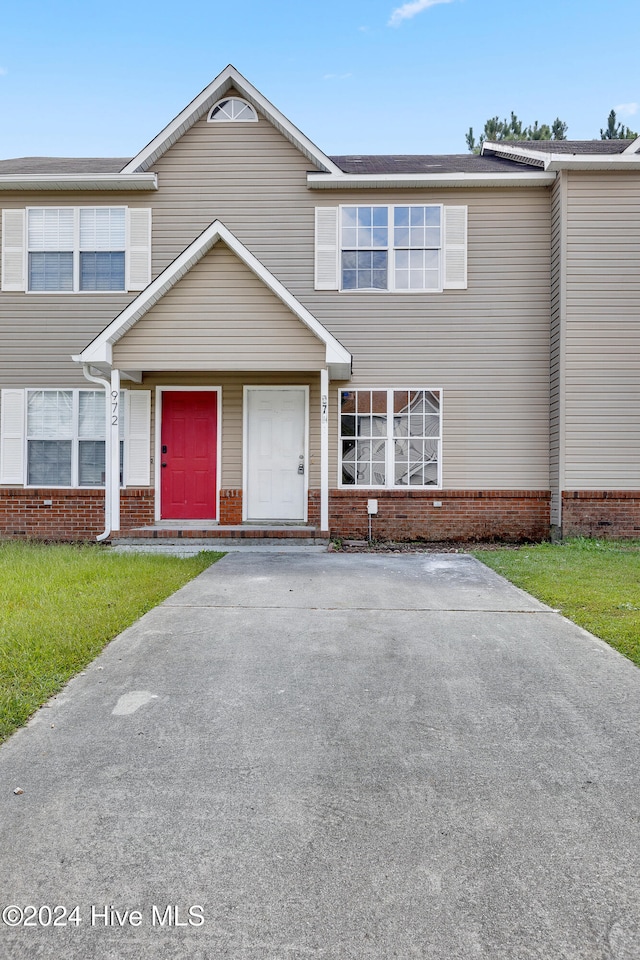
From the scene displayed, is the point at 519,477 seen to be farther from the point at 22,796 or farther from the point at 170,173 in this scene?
the point at 22,796

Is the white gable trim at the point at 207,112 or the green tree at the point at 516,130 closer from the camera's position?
the white gable trim at the point at 207,112

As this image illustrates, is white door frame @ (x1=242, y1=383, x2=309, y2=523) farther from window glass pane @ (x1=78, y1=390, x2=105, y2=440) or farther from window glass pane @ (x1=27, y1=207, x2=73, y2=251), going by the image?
window glass pane @ (x1=27, y1=207, x2=73, y2=251)

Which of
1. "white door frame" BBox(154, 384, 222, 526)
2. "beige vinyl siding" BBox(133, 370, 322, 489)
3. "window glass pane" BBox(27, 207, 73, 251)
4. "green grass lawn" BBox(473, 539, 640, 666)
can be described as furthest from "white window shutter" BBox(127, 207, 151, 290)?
"green grass lawn" BBox(473, 539, 640, 666)

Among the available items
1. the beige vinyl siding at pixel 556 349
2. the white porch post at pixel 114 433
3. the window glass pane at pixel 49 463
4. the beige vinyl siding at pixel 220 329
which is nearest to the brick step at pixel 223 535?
the white porch post at pixel 114 433

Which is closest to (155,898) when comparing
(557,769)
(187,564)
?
(557,769)

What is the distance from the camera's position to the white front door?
1091 centimetres

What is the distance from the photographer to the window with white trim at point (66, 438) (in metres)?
10.9

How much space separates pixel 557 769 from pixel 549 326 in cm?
950

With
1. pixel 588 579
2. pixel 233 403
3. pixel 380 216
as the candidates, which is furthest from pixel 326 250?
pixel 588 579

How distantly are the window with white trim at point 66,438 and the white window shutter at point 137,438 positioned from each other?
22 cm

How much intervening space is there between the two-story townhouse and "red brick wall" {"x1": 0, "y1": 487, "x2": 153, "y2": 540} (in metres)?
0.04

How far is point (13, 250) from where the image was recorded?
11.0 meters

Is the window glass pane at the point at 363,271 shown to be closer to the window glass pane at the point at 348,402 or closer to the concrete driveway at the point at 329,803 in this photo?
the window glass pane at the point at 348,402

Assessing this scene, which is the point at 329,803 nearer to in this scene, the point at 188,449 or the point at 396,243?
the point at 188,449
